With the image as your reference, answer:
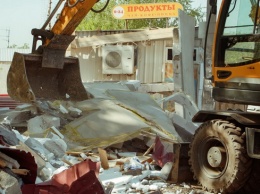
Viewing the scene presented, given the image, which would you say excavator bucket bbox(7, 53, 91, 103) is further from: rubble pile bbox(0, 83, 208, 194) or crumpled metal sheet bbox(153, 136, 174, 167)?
crumpled metal sheet bbox(153, 136, 174, 167)

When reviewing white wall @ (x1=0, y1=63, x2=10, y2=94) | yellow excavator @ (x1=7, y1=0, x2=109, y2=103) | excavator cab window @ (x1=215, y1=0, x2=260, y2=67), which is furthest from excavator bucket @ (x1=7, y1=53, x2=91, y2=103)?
white wall @ (x1=0, y1=63, x2=10, y2=94)

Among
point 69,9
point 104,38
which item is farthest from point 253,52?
point 104,38

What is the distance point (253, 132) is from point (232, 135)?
283 mm

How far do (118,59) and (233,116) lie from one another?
441 inches

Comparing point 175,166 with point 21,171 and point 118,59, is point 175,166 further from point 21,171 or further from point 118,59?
point 118,59

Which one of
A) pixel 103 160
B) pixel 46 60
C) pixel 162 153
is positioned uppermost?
pixel 46 60

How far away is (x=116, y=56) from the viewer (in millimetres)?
17484

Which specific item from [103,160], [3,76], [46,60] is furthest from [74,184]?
[3,76]

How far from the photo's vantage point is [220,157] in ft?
21.4

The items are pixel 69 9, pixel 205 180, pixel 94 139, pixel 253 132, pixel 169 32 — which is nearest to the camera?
pixel 253 132

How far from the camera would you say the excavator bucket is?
9664mm

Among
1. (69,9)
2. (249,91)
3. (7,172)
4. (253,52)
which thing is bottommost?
(7,172)

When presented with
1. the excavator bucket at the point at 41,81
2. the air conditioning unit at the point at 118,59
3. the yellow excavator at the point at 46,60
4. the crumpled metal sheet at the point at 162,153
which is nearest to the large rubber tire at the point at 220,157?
the crumpled metal sheet at the point at 162,153

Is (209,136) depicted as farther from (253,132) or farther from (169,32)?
(169,32)
